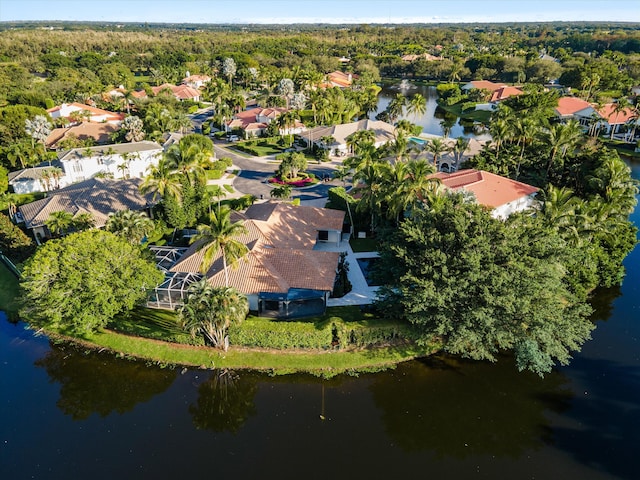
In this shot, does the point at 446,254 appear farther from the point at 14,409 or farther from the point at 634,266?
the point at 14,409

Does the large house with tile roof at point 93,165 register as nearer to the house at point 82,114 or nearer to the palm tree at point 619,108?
the house at point 82,114

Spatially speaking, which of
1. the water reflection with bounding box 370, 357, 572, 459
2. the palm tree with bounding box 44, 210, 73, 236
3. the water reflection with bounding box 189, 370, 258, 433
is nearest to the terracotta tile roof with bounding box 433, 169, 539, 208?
the water reflection with bounding box 370, 357, 572, 459

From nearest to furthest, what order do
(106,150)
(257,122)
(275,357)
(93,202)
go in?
(275,357) < (93,202) < (106,150) < (257,122)

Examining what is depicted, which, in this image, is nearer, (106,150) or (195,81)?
(106,150)

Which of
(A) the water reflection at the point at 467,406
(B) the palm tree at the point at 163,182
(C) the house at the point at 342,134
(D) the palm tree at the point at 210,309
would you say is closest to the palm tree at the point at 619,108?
(C) the house at the point at 342,134

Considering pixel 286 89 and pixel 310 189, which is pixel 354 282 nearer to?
pixel 310 189

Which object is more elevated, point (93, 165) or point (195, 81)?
point (195, 81)

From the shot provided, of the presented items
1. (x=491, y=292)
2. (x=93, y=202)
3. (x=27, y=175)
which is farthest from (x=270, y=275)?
(x=27, y=175)
